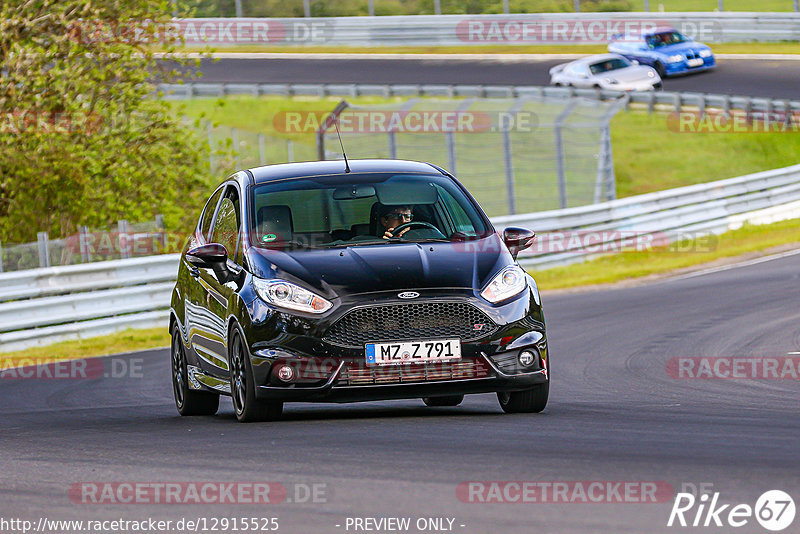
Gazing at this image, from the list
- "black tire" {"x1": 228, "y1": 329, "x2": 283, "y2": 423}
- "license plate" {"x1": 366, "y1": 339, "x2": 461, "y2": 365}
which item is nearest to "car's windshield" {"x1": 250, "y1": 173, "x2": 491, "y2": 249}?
"black tire" {"x1": 228, "y1": 329, "x2": 283, "y2": 423}

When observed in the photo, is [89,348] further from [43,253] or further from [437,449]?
[437,449]

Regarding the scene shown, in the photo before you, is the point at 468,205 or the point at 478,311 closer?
the point at 478,311

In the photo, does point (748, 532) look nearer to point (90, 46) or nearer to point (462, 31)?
point (90, 46)

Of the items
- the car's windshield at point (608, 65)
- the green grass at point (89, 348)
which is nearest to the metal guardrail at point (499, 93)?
the car's windshield at point (608, 65)

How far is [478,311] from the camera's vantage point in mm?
8469

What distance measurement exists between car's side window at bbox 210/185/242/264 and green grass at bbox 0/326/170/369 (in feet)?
24.4

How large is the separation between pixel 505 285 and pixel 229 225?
2261 mm

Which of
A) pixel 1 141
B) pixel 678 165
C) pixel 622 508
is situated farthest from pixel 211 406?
pixel 678 165

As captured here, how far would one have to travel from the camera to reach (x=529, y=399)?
8914 mm

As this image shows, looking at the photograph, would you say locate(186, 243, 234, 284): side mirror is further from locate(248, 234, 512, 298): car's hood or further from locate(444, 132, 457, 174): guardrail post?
locate(444, 132, 457, 174): guardrail post

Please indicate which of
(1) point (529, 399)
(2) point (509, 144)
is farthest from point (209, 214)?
(2) point (509, 144)

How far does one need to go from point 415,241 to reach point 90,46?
14.8 metres

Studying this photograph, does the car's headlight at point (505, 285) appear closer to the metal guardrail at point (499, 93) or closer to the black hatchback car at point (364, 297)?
the black hatchback car at point (364, 297)

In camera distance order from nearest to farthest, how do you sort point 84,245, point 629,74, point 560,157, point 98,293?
point 98,293
point 84,245
point 560,157
point 629,74
